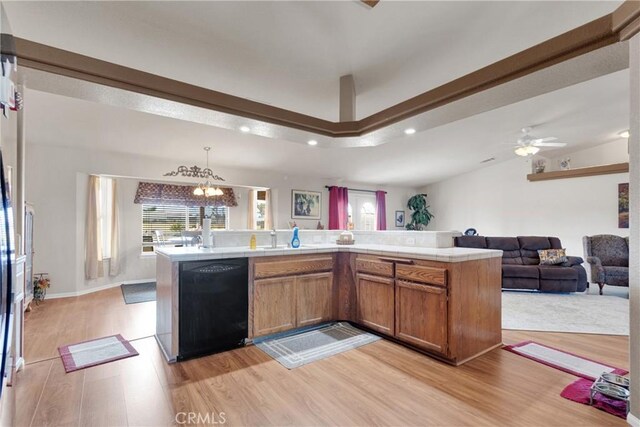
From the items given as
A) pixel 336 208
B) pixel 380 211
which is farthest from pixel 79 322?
pixel 380 211

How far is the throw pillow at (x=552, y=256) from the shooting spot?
5551mm

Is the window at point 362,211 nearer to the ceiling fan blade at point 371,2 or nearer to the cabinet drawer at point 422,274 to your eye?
the cabinet drawer at point 422,274

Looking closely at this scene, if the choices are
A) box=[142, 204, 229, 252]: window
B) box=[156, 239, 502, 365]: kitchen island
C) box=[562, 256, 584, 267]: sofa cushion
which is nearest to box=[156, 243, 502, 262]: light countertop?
box=[156, 239, 502, 365]: kitchen island

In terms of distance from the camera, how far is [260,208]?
7.71m

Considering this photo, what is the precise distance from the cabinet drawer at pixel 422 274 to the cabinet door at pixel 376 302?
0.18 m

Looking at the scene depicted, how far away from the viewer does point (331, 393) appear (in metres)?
2.19

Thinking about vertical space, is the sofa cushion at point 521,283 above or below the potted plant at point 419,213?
below

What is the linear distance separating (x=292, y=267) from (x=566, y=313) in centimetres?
380

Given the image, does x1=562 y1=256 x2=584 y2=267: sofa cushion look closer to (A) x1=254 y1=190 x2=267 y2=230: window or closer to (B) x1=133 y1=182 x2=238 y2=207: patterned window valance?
(A) x1=254 y1=190 x2=267 y2=230: window

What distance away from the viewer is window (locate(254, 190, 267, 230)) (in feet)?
25.0

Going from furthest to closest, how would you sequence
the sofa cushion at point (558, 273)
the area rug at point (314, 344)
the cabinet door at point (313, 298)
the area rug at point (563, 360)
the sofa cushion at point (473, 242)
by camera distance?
the sofa cushion at point (473, 242), the sofa cushion at point (558, 273), the cabinet door at point (313, 298), the area rug at point (314, 344), the area rug at point (563, 360)

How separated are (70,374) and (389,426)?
2.49m

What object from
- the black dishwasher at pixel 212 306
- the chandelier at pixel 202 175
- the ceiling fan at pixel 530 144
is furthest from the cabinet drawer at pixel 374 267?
the ceiling fan at pixel 530 144

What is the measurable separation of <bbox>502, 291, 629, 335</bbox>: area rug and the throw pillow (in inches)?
23.9
